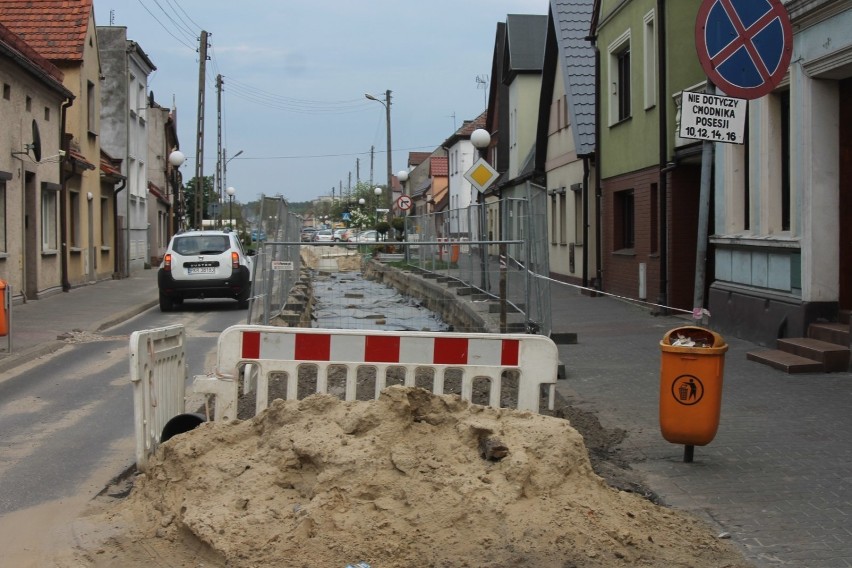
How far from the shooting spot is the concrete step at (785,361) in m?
10.5

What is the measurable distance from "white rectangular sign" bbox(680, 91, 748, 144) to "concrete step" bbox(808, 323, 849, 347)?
4.46 m

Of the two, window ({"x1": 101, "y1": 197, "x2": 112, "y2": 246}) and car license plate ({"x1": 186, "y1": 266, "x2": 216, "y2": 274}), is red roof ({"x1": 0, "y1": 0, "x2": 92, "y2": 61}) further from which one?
car license plate ({"x1": 186, "y1": 266, "x2": 216, "y2": 274})

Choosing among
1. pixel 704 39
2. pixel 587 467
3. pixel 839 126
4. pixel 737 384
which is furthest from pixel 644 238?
pixel 587 467

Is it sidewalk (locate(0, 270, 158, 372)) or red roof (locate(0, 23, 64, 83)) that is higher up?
red roof (locate(0, 23, 64, 83))

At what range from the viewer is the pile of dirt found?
488 cm

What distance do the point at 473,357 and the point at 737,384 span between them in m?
4.41

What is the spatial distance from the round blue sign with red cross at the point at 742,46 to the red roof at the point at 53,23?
79.8 ft

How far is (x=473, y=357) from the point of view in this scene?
6617 millimetres

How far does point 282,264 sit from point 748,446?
595 centimetres

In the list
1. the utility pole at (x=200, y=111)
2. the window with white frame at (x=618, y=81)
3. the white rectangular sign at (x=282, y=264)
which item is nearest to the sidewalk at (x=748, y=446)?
the white rectangular sign at (x=282, y=264)

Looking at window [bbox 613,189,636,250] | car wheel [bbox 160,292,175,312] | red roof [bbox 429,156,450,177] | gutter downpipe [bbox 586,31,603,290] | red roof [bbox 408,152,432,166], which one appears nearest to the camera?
car wheel [bbox 160,292,175,312]

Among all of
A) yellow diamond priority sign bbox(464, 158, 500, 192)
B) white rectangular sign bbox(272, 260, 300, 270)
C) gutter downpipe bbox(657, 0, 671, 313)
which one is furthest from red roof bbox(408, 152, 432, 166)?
white rectangular sign bbox(272, 260, 300, 270)

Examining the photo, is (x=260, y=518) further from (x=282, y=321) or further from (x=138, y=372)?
(x=282, y=321)

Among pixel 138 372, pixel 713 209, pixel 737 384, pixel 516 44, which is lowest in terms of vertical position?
pixel 737 384
